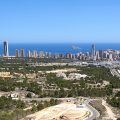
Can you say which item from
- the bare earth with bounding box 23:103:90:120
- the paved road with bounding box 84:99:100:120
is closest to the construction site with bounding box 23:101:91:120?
the bare earth with bounding box 23:103:90:120

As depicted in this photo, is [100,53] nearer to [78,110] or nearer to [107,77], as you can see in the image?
[107,77]

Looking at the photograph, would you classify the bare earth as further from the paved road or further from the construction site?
the paved road

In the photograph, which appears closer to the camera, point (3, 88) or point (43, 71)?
point (3, 88)

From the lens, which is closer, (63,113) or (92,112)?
(63,113)

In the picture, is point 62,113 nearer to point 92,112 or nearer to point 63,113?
point 63,113

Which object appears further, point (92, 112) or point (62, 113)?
point (92, 112)

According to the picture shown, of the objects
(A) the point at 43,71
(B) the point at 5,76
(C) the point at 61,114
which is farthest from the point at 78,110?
(A) the point at 43,71

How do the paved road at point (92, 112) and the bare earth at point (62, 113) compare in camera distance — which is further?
the paved road at point (92, 112)

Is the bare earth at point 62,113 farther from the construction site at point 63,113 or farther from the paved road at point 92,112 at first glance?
the paved road at point 92,112

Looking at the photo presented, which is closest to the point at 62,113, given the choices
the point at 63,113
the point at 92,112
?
the point at 63,113

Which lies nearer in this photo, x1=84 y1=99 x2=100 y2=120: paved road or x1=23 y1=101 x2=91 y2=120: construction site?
x1=23 y1=101 x2=91 y2=120: construction site

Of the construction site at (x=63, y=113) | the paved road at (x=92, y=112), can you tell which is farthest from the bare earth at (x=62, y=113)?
the paved road at (x=92, y=112)
